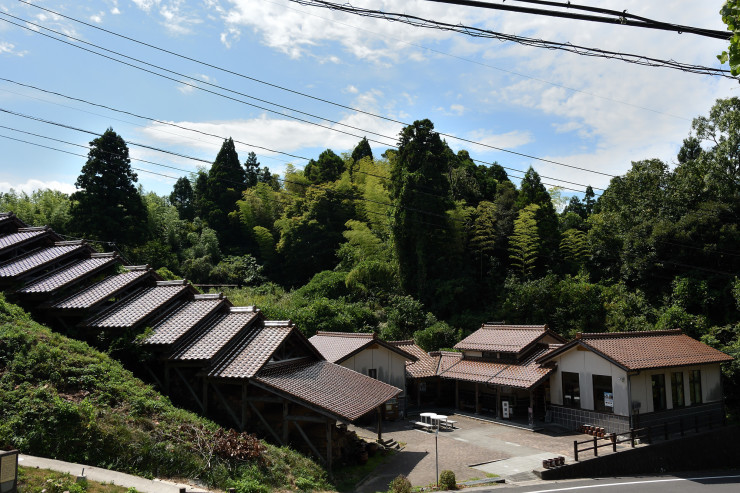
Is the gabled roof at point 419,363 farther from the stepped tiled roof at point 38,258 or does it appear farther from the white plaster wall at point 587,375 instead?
the stepped tiled roof at point 38,258

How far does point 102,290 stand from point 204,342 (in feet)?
16.3

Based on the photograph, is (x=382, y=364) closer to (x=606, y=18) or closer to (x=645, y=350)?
(x=645, y=350)

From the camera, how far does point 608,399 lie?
19047 mm

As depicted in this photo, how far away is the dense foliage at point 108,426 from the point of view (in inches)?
416

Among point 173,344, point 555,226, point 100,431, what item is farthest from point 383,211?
point 100,431

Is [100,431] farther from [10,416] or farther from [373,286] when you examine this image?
[373,286]

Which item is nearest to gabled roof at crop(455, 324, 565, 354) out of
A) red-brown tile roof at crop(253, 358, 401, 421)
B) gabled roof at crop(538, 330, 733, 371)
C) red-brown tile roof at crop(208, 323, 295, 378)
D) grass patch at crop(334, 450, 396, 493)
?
gabled roof at crop(538, 330, 733, 371)

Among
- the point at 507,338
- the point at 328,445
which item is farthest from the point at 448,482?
the point at 507,338

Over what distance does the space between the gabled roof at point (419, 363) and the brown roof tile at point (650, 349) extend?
22.6 ft

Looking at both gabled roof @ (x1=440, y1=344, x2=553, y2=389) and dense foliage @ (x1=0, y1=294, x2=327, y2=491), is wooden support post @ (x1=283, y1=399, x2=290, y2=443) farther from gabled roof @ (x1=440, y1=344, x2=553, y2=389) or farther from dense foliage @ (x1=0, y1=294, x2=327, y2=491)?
gabled roof @ (x1=440, y1=344, x2=553, y2=389)

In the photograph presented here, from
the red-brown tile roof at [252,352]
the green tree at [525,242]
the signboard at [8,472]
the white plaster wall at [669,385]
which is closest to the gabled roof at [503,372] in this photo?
the white plaster wall at [669,385]

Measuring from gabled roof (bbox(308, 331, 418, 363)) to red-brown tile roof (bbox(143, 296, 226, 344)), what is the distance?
20.0 ft

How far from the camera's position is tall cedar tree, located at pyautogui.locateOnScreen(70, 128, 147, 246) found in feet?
Answer: 111

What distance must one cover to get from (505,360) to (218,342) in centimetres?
1383
